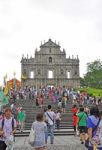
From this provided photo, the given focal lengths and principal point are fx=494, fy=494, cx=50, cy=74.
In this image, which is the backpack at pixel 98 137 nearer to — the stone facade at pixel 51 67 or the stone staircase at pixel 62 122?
the stone staircase at pixel 62 122

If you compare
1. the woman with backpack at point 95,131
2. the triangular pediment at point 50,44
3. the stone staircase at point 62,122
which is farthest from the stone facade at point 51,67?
the woman with backpack at point 95,131

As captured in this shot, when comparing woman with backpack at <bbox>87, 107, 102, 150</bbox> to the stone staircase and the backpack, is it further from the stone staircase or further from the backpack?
the stone staircase

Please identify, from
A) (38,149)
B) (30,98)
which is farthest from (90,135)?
(30,98)

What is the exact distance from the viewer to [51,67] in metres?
93.6

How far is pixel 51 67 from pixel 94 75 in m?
9.37

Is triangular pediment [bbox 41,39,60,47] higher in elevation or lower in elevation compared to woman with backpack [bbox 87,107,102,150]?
higher

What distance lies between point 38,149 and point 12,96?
116 feet

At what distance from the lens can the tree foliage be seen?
96531 mm

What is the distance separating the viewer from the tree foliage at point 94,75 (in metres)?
96.5

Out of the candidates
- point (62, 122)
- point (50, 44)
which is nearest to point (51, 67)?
point (50, 44)

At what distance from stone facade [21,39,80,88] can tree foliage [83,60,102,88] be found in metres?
5.01

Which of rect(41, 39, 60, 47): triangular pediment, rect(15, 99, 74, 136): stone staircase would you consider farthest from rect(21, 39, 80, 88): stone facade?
rect(15, 99, 74, 136): stone staircase

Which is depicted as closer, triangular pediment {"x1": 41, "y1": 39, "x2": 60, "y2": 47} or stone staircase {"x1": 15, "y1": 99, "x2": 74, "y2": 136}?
stone staircase {"x1": 15, "y1": 99, "x2": 74, "y2": 136}

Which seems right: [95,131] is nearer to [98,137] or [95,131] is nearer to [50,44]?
[98,137]
